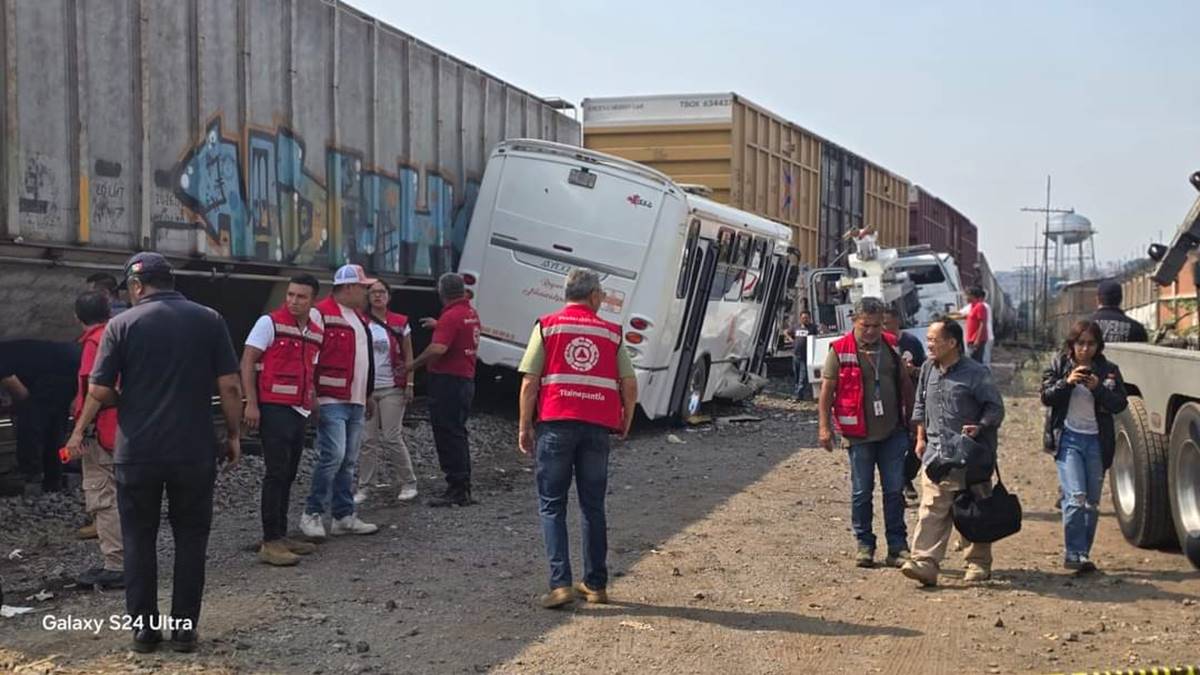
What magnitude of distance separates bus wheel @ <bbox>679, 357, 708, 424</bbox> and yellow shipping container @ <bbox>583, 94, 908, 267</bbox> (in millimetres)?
4223

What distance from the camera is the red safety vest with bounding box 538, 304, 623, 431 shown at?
20.2ft

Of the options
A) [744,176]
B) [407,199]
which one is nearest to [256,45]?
[407,199]

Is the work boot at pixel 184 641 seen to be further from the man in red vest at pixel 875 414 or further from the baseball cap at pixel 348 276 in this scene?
the man in red vest at pixel 875 414

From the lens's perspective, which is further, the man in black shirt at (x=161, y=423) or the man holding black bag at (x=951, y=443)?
the man holding black bag at (x=951, y=443)

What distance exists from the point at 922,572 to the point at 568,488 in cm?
207

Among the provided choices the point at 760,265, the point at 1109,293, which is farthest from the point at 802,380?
the point at 1109,293

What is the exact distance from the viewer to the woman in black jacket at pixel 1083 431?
7027mm

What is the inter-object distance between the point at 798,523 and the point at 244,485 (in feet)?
13.6

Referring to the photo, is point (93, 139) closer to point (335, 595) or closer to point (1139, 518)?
point (335, 595)

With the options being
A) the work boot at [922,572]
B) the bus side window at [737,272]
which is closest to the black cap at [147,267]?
the work boot at [922,572]

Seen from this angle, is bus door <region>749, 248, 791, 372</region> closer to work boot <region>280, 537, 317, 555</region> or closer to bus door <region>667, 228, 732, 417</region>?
bus door <region>667, 228, 732, 417</region>

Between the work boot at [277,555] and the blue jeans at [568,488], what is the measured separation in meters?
1.62

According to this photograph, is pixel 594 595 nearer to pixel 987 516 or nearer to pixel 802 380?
pixel 987 516

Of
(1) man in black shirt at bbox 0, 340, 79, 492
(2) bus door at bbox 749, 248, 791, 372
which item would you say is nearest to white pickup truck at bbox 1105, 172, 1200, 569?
(1) man in black shirt at bbox 0, 340, 79, 492
